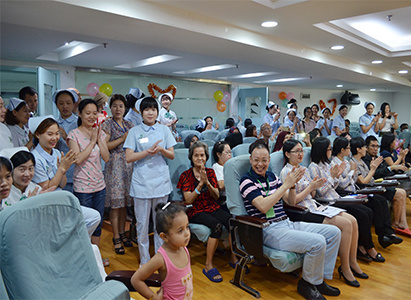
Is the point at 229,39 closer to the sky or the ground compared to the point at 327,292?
closer to the sky

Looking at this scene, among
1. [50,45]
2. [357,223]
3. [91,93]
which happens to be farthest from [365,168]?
[91,93]

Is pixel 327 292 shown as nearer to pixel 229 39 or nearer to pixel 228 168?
pixel 228 168

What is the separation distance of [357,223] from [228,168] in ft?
4.21

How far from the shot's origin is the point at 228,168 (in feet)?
8.34

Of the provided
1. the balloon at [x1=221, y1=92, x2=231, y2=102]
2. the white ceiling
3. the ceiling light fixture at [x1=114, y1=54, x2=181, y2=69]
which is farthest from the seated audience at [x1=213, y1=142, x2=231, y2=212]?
the balloon at [x1=221, y1=92, x2=231, y2=102]

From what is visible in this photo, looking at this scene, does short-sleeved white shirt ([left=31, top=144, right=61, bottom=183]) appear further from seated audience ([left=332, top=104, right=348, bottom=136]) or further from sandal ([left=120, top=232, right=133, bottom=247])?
seated audience ([left=332, top=104, right=348, bottom=136])

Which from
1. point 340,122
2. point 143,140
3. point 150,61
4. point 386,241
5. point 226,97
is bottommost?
point 386,241

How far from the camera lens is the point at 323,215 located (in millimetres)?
2680

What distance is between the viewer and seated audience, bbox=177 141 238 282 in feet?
8.78

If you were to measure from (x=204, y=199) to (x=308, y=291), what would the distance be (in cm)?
110

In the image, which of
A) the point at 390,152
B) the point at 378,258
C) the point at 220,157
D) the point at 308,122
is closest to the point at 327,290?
the point at 378,258

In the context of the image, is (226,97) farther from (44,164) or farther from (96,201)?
(44,164)

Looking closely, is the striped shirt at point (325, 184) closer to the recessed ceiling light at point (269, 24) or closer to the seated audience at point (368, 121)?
the recessed ceiling light at point (269, 24)

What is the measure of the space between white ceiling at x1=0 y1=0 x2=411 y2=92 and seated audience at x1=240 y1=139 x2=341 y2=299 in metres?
1.97
